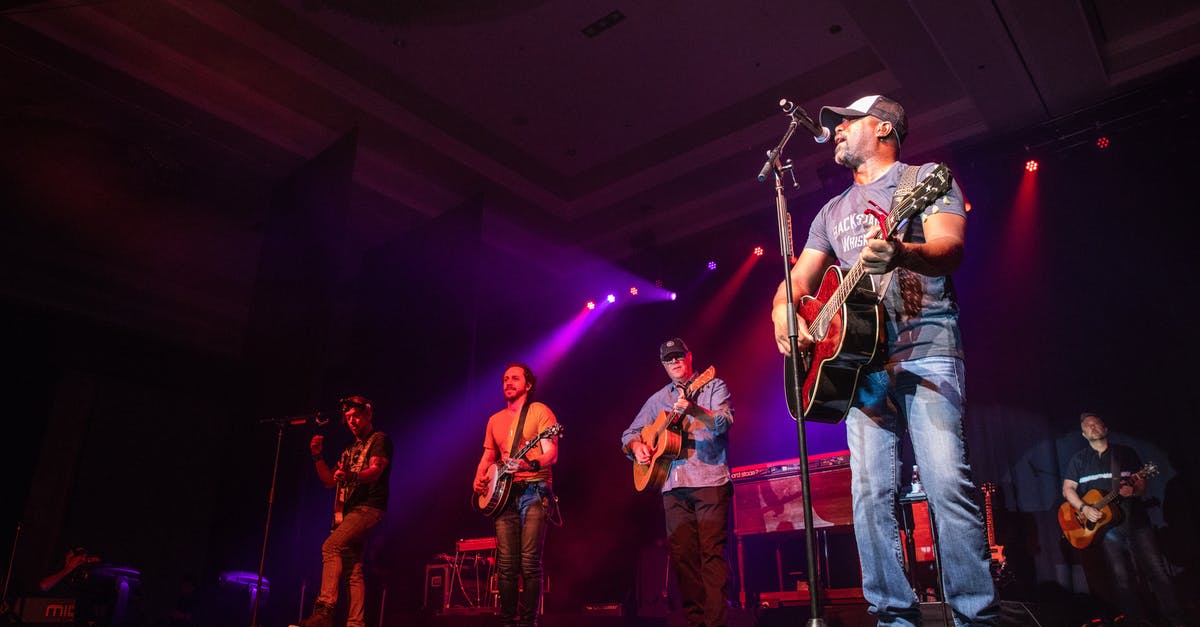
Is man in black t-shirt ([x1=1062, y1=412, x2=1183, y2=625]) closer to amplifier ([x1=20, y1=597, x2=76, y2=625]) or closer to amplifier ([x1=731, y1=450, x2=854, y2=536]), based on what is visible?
amplifier ([x1=731, y1=450, x2=854, y2=536])

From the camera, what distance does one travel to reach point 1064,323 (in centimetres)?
848

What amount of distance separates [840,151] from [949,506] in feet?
5.50

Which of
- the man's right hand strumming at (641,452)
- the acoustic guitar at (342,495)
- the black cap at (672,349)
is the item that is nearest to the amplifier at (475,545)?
the acoustic guitar at (342,495)

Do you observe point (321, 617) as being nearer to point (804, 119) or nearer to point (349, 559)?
point (349, 559)

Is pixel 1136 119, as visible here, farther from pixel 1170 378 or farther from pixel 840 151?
pixel 840 151

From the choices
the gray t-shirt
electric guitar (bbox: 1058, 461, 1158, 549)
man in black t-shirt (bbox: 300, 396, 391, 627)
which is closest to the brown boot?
man in black t-shirt (bbox: 300, 396, 391, 627)

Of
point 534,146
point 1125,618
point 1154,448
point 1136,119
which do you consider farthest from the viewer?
point 534,146

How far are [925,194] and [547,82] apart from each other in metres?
7.09

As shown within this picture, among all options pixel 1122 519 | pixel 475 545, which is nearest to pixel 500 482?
pixel 475 545

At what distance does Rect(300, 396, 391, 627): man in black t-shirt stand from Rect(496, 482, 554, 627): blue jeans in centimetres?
122

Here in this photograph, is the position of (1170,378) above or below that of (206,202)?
below

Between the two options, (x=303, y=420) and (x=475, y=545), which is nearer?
(x=303, y=420)

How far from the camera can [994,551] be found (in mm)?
7418

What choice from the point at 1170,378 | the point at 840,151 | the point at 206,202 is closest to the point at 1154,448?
the point at 1170,378
